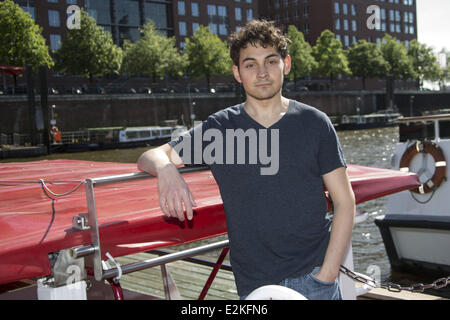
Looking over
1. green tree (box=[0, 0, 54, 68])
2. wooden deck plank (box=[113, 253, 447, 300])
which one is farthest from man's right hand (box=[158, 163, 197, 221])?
green tree (box=[0, 0, 54, 68])

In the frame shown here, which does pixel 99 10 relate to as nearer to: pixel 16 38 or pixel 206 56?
pixel 206 56

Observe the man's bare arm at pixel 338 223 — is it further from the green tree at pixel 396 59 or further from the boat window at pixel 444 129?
the green tree at pixel 396 59

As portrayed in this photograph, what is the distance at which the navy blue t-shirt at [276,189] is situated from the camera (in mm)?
2166

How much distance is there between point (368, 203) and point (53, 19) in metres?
42.1

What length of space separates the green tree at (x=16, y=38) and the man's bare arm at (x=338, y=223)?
134ft

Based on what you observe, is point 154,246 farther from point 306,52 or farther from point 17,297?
point 306,52

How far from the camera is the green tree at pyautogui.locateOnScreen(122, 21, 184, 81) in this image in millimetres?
47750

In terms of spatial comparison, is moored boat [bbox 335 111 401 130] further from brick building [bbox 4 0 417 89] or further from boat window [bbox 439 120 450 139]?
boat window [bbox 439 120 450 139]

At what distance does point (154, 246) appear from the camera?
7.40 feet

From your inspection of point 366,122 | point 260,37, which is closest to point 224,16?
→ point 366,122

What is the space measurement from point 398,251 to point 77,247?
7.23m

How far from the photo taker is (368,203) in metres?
15.6

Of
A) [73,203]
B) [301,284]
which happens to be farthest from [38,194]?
[301,284]

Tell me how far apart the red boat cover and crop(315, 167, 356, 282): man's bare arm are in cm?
59
